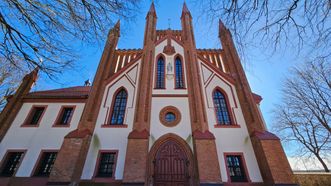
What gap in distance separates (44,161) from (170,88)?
9.96m

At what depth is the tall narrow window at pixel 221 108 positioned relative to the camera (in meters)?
10.8

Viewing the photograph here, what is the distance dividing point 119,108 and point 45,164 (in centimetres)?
588

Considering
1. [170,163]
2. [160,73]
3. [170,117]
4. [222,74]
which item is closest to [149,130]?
[170,117]

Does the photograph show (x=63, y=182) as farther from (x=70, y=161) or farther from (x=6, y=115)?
(x=6, y=115)

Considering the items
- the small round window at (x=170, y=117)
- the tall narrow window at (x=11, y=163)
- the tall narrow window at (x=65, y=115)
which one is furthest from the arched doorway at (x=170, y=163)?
the tall narrow window at (x=11, y=163)

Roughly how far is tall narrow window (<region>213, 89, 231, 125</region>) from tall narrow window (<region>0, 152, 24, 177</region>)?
1374 cm

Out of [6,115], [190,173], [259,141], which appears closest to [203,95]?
[259,141]

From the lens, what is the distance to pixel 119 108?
37.2 ft

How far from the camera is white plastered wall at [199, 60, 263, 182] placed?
29.2ft

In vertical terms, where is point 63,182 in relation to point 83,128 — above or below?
below

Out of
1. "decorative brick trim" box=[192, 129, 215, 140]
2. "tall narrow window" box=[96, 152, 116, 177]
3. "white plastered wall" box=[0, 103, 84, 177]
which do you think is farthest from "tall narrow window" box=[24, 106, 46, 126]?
"decorative brick trim" box=[192, 129, 215, 140]

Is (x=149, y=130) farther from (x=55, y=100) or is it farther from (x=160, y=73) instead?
(x=55, y=100)

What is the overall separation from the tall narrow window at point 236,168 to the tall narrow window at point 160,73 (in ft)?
22.8

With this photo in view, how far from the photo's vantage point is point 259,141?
8812mm
